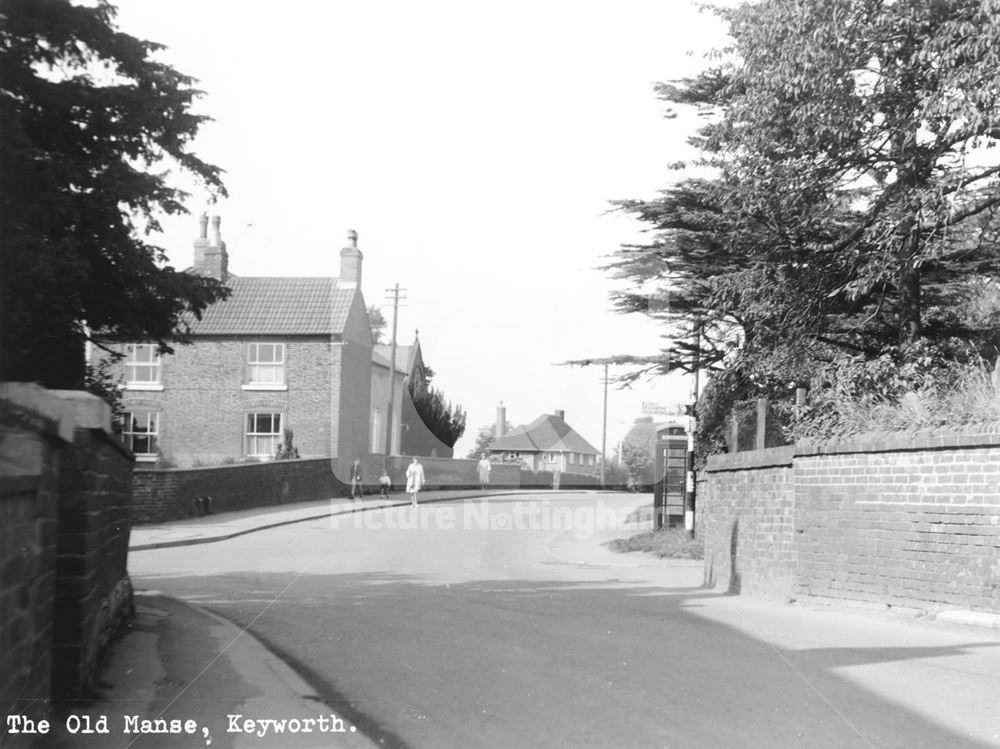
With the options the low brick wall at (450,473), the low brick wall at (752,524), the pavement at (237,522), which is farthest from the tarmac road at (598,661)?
the low brick wall at (450,473)

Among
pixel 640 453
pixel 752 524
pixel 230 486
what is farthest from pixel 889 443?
pixel 640 453

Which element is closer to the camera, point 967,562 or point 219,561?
point 967,562

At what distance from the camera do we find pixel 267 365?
1622 inches

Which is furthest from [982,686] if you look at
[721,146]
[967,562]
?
[721,146]

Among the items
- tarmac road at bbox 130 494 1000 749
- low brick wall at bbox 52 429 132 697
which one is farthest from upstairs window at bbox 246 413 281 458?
low brick wall at bbox 52 429 132 697

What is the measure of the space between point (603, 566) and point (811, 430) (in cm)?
684

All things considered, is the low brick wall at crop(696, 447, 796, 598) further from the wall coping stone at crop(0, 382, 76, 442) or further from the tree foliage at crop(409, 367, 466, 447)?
the tree foliage at crop(409, 367, 466, 447)

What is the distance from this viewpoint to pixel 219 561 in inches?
705

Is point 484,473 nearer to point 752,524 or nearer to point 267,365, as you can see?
point 267,365

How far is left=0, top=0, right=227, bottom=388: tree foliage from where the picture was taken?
29.9 ft

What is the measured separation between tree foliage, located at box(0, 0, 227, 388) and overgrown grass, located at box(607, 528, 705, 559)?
38.6 ft

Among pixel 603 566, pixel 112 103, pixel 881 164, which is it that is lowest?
pixel 603 566

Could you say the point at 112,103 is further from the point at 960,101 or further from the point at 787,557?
the point at 960,101

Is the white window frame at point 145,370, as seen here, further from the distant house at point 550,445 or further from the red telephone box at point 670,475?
the distant house at point 550,445
